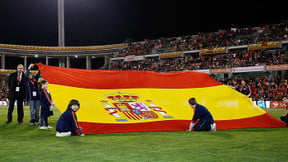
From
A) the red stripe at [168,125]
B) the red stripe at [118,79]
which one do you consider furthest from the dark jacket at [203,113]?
the red stripe at [118,79]

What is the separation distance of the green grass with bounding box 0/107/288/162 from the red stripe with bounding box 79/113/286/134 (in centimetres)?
86

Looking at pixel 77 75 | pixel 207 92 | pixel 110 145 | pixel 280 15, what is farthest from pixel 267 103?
pixel 280 15

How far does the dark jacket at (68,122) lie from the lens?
6.62 metres

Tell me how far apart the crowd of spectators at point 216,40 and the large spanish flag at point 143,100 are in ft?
80.2

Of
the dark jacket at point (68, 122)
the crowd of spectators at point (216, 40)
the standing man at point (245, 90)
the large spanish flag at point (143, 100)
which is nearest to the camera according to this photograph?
the dark jacket at point (68, 122)

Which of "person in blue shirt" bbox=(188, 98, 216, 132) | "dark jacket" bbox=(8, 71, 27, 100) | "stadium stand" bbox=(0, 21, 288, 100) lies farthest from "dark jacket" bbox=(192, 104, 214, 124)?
"stadium stand" bbox=(0, 21, 288, 100)

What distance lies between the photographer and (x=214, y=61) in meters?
33.4

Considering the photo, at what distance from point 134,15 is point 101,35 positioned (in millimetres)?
8317

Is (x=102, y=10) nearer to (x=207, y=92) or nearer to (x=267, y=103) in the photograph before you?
(x=267, y=103)

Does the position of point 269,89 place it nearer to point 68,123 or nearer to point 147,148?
point 68,123

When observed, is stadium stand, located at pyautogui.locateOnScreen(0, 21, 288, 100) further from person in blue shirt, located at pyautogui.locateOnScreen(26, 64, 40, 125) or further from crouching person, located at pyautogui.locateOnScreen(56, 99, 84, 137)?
crouching person, located at pyautogui.locateOnScreen(56, 99, 84, 137)

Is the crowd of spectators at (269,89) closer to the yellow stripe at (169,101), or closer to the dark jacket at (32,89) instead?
the yellow stripe at (169,101)

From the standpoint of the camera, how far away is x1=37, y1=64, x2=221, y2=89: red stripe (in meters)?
8.23

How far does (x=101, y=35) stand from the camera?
192 feet
